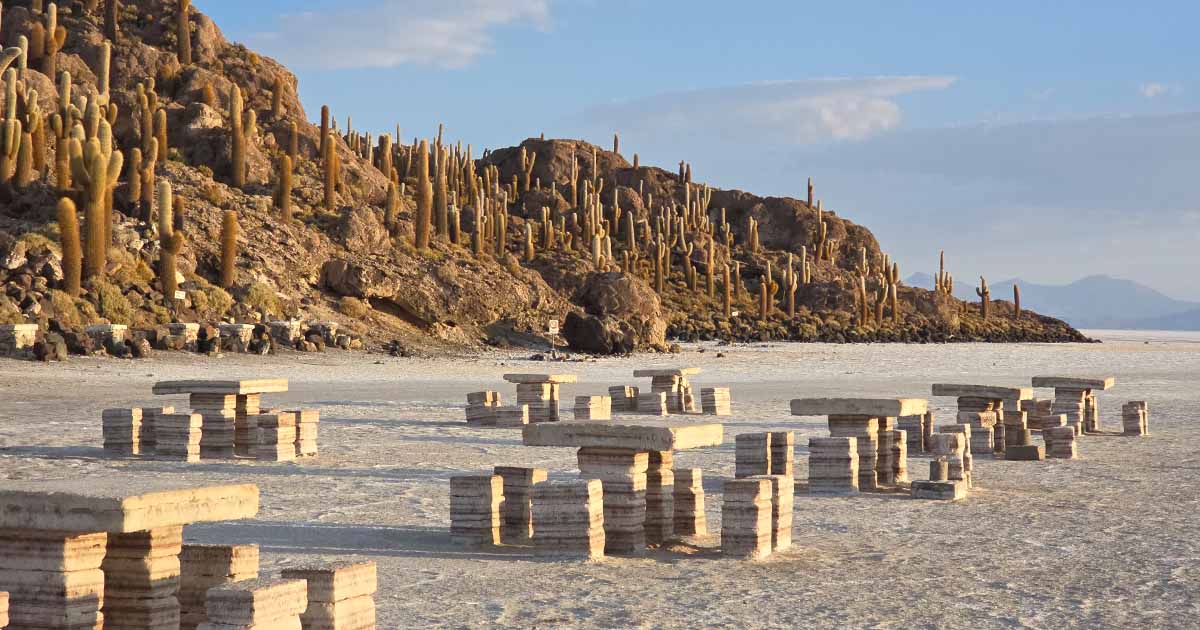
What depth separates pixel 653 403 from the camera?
25.3 meters

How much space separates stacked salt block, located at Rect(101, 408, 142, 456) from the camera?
1703 cm

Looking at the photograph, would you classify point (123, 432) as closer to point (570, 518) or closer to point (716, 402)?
point (570, 518)

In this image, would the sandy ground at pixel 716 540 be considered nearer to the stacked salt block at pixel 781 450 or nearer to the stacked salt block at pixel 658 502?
the stacked salt block at pixel 658 502

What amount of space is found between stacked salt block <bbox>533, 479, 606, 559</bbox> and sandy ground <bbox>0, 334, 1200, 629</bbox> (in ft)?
0.71

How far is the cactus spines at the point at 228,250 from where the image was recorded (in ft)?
142

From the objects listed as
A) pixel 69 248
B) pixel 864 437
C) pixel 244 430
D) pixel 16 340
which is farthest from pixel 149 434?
pixel 69 248

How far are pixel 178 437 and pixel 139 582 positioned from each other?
10166mm

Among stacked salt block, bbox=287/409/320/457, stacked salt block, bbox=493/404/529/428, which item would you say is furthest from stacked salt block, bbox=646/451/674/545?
stacked salt block, bbox=493/404/529/428

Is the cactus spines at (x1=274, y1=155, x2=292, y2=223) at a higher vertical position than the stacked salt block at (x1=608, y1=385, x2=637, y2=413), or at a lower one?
higher

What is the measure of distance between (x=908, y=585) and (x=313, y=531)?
464cm

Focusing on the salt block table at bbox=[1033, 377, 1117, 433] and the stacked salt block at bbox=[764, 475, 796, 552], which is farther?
the salt block table at bbox=[1033, 377, 1117, 433]

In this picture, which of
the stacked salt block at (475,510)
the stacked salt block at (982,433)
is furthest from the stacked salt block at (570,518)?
the stacked salt block at (982,433)

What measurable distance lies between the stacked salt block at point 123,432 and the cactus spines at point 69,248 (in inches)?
825

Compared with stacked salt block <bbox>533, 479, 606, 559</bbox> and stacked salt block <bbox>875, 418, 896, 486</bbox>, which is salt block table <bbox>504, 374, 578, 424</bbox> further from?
stacked salt block <bbox>533, 479, 606, 559</bbox>
